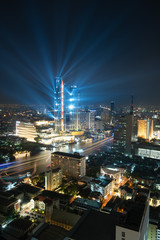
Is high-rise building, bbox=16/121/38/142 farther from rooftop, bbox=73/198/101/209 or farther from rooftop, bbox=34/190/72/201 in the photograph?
rooftop, bbox=73/198/101/209

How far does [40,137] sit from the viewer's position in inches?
608

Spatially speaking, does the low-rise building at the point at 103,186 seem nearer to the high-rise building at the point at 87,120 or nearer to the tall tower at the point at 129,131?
the tall tower at the point at 129,131

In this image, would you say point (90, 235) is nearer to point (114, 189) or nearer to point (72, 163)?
point (114, 189)

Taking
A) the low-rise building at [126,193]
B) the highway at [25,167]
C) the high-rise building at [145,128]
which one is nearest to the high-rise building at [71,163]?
the highway at [25,167]

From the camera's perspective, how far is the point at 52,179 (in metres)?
6.64

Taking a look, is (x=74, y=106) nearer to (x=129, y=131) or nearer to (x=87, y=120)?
(x=87, y=120)

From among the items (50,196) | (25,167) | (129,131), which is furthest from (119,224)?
(129,131)

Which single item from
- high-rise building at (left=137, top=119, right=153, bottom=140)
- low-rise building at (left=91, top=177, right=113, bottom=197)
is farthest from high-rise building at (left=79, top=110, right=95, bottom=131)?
low-rise building at (left=91, top=177, right=113, bottom=197)

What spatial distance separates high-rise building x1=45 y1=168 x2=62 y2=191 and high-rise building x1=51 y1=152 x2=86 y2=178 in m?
1.06

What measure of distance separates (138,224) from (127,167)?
6695 millimetres

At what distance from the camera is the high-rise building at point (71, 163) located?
7.80m

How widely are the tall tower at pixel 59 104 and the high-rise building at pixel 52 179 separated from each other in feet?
37.9

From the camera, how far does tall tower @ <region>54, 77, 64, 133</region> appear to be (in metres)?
18.7

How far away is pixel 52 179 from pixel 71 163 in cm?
154
